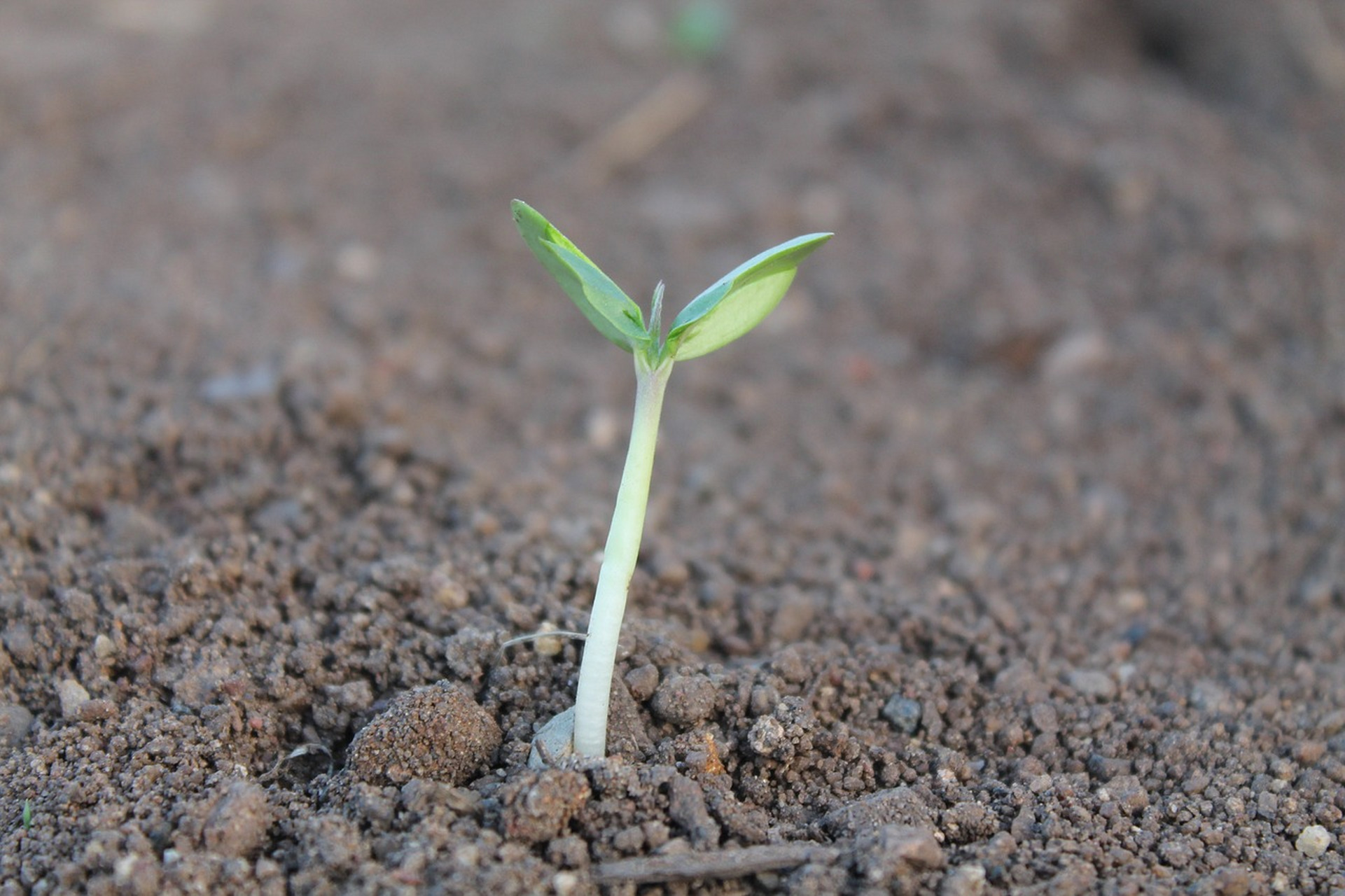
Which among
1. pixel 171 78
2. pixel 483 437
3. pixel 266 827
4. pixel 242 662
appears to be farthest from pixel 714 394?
pixel 171 78

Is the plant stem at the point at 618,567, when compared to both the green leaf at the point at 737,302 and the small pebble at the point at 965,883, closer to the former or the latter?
the green leaf at the point at 737,302

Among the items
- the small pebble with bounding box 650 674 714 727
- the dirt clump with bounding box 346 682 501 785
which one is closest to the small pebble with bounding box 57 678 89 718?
the dirt clump with bounding box 346 682 501 785

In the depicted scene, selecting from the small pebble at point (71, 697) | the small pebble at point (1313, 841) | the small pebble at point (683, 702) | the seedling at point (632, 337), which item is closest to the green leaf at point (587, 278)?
the seedling at point (632, 337)

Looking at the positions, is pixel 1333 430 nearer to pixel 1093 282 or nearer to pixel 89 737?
pixel 1093 282

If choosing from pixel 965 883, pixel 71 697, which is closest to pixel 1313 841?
pixel 965 883

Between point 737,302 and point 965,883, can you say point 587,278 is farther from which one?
point 965,883

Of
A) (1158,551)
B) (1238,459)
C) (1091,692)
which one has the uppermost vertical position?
(1238,459)

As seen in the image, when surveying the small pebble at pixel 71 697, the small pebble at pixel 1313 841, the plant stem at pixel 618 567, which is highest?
the plant stem at pixel 618 567
